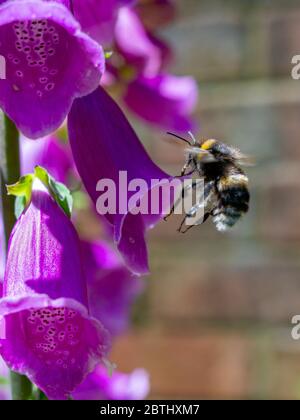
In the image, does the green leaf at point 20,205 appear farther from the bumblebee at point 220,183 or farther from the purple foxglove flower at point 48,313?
the bumblebee at point 220,183

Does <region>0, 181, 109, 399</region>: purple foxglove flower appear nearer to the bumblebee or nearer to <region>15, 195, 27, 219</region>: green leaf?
<region>15, 195, 27, 219</region>: green leaf

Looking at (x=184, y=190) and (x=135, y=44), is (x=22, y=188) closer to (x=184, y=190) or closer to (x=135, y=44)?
(x=184, y=190)

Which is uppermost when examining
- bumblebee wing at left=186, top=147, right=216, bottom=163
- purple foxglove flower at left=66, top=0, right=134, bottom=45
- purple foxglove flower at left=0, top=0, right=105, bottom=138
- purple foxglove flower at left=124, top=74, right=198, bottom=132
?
purple foxglove flower at left=66, top=0, right=134, bottom=45

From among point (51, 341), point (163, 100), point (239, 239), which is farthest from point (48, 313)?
point (239, 239)

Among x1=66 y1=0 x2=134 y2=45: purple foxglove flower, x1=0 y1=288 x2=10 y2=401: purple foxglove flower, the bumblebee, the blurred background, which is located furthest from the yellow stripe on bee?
the blurred background

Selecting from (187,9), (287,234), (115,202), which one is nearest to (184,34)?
(187,9)

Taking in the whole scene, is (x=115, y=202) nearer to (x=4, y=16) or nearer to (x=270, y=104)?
(x=4, y=16)

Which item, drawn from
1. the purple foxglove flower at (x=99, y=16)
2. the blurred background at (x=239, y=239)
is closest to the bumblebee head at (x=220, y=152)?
the purple foxglove flower at (x=99, y=16)
